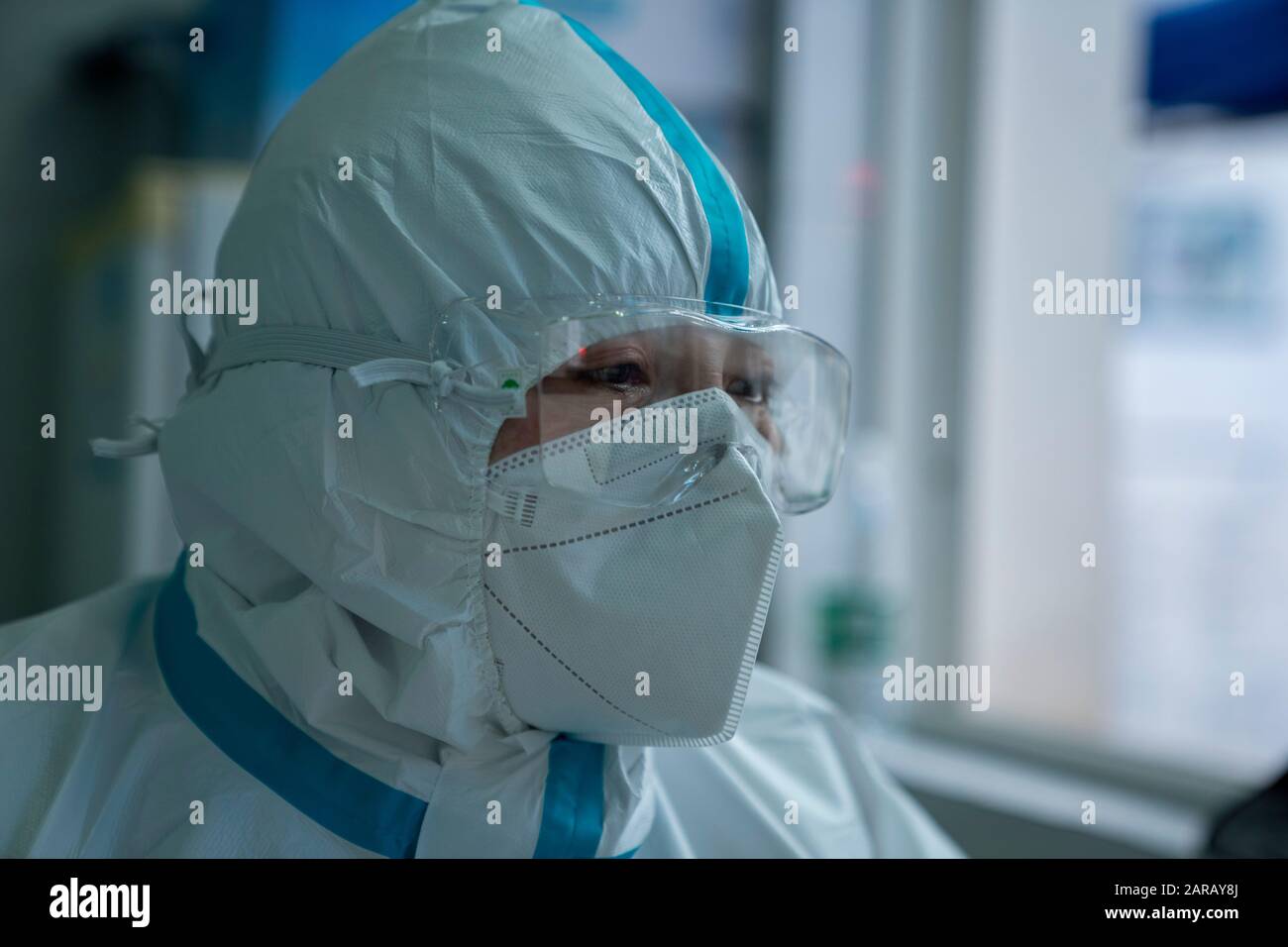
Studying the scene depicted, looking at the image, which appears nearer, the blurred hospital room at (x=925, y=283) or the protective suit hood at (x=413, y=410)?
the protective suit hood at (x=413, y=410)

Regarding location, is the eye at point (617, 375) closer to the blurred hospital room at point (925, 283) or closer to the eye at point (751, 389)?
the eye at point (751, 389)

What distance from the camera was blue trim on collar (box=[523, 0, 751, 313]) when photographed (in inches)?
37.3

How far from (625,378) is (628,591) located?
186mm

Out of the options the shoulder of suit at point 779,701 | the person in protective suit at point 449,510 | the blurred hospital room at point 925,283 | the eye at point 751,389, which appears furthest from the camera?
the blurred hospital room at point 925,283

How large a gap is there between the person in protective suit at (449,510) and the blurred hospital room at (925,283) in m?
1.47

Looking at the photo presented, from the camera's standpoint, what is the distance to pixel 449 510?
2.85 ft

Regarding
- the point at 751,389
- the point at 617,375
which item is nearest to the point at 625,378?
the point at 617,375

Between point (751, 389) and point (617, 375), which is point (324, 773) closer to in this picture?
point (617, 375)

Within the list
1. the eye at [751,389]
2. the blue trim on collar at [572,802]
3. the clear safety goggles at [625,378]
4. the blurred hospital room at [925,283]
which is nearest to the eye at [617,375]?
the clear safety goggles at [625,378]

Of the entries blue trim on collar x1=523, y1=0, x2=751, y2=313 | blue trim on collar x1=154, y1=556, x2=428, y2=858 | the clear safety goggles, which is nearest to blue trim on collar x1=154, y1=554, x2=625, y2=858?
blue trim on collar x1=154, y1=556, x2=428, y2=858

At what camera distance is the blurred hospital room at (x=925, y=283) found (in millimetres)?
2299

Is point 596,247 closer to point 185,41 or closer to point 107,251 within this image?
point 107,251

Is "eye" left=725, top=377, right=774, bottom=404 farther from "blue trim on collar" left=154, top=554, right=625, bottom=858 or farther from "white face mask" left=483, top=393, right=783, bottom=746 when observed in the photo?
"blue trim on collar" left=154, top=554, right=625, bottom=858

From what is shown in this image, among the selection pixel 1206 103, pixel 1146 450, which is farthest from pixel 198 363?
pixel 1146 450
